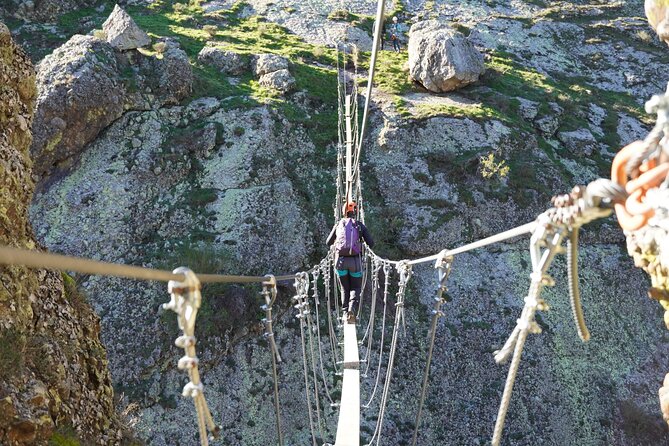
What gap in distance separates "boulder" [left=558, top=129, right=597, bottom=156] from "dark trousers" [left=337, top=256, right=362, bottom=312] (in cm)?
1261

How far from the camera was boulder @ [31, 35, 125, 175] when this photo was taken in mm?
14906

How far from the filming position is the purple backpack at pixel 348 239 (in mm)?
7855

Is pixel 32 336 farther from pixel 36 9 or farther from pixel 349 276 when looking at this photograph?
pixel 36 9

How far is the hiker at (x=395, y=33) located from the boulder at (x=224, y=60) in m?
7.13

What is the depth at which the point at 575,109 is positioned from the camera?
19609mm

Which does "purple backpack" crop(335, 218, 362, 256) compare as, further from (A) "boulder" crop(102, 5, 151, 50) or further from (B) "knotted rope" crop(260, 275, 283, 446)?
(A) "boulder" crop(102, 5, 151, 50)

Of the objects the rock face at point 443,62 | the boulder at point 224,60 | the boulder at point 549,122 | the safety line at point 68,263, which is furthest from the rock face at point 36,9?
the safety line at point 68,263

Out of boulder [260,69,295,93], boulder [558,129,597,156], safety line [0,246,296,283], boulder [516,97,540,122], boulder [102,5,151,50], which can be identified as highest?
safety line [0,246,296,283]

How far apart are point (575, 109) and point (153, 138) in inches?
562

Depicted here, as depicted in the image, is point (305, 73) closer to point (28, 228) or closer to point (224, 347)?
point (224, 347)

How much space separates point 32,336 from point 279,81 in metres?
14.5

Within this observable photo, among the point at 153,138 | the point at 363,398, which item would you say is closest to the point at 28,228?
the point at 363,398

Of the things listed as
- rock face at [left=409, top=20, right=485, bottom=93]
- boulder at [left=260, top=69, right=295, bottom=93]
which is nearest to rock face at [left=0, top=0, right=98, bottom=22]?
boulder at [left=260, top=69, right=295, bottom=93]

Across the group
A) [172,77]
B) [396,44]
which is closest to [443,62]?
[396,44]
